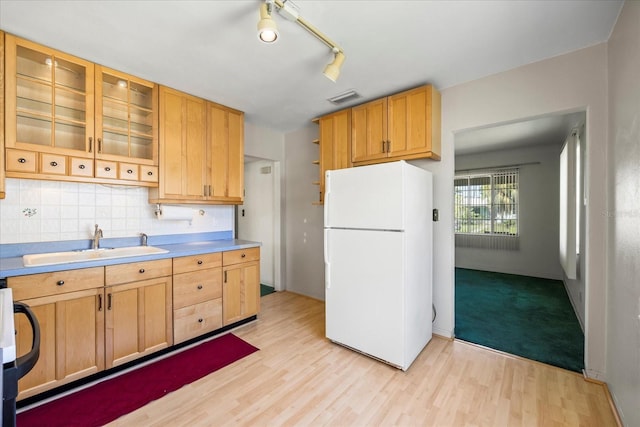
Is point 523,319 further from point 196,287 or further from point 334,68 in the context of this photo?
point 196,287

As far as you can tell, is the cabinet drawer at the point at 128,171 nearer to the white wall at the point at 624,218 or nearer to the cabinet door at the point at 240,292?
the cabinet door at the point at 240,292

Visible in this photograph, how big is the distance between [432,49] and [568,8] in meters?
0.77

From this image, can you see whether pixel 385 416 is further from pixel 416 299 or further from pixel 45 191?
pixel 45 191

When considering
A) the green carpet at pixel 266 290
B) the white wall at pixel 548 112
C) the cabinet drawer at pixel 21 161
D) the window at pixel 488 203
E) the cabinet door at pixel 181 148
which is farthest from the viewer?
the window at pixel 488 203

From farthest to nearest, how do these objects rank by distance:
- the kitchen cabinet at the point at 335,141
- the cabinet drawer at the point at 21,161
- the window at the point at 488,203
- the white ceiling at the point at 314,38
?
the window at the point at 488,203, the kitchen cabinet at the point at 335,141, the cabinet drawer at the point at 21,161, the white ceiling at the point at 314,38

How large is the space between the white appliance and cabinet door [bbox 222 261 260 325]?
922 millimetres

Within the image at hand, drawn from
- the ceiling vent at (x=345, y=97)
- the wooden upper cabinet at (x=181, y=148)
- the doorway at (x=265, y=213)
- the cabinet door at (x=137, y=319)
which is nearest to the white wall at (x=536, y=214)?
the ceiling vent at (x=345, y=97)

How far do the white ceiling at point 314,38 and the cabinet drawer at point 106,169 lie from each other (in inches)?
32.2

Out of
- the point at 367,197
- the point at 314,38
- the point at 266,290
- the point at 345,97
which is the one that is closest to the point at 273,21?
the point at 314,38

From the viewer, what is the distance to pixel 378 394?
1.92m

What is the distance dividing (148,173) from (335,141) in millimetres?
1966

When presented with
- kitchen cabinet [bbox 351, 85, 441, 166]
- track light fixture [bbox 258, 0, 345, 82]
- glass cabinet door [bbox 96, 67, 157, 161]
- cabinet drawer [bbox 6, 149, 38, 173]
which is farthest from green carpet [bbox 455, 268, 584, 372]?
cabinet drawer [bbox 6, 149, 38, 173]

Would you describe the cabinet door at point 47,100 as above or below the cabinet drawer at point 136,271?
above

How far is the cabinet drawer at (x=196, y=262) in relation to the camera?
2442 millimetres
